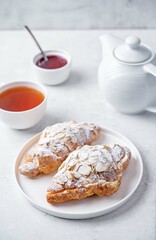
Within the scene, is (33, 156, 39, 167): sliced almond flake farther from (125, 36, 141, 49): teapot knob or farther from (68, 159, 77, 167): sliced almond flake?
(125, 36, 141, 49): teapot knob

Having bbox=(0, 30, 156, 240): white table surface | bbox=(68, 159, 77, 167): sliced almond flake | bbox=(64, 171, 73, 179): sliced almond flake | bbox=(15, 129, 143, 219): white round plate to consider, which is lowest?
bbox=(0, 30, 156, 240): white table surface

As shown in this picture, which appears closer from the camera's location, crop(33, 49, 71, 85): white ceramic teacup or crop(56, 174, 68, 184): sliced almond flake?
crop(56, 174, 68, 184): sliced almond flake

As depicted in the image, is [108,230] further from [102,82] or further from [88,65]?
[88,65]

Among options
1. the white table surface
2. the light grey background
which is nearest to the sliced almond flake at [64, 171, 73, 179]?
the white table surface

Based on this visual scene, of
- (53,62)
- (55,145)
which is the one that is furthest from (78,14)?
(55,145)

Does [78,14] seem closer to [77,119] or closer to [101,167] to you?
[77,119]

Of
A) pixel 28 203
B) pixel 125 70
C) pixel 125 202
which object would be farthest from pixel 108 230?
pixel 125 70

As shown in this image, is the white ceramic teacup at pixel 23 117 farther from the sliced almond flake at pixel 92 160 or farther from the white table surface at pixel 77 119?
the sliced almond flake at pixel 92 160
